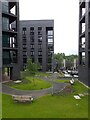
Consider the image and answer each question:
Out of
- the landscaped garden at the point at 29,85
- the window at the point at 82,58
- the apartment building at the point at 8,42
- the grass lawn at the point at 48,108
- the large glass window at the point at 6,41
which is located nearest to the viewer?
the grass lawn at the point at 48,108

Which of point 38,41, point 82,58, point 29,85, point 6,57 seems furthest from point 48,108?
point 38,41

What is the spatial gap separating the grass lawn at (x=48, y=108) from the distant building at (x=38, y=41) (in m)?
71.6

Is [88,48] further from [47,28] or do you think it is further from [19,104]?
[47,28]

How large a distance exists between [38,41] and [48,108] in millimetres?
77335

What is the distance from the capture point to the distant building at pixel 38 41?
97.1m

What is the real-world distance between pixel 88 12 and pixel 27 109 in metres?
27.5

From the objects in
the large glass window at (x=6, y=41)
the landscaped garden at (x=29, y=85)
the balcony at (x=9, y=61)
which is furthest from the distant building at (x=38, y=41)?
the landscaped garden at (x=29, y=85)

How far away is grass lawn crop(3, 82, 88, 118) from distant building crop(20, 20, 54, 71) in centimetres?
7155

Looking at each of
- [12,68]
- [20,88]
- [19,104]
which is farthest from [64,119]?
[12,68]

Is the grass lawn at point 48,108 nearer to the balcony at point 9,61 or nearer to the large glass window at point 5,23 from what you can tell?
the balcony at point 9,61

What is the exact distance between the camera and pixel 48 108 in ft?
72.8

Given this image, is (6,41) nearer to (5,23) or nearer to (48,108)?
(5,23)

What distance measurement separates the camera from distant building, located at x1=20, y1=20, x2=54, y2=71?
97062 mm

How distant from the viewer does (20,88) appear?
36.3 m
